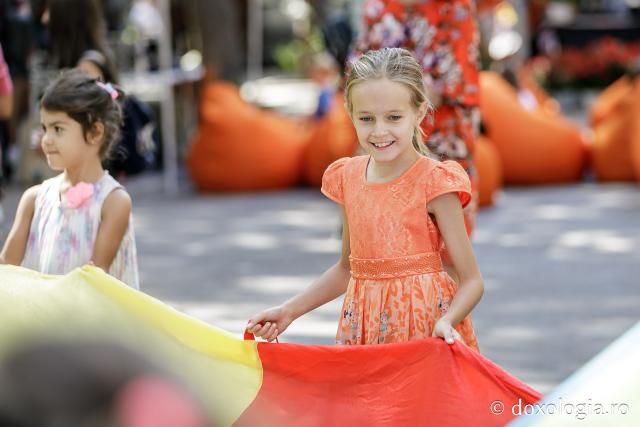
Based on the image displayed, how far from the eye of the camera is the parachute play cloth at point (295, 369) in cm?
314

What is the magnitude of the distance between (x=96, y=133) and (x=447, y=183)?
1420 millimetres

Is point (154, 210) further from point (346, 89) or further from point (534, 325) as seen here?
point (346, 89)

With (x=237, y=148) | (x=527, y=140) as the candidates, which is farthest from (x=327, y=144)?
(x=527, y=140)

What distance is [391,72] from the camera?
348 centimetres

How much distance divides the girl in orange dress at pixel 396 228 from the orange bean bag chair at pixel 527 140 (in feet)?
25.5

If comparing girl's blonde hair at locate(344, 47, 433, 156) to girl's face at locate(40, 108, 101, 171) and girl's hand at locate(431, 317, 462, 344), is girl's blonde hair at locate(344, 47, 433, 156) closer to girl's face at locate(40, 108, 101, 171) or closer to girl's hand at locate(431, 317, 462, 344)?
girl's hand at locate(431, 317, 462, 344)

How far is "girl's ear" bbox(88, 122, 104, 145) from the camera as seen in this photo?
14.1 feet

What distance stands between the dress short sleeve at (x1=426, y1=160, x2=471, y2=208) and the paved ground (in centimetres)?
193

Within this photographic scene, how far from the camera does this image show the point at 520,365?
5652 mm

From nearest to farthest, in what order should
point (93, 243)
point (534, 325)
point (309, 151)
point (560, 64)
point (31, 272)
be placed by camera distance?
point (31, 272) < point (93, 243) < point (534, 325) < point (309, 151) < point (560, 64)

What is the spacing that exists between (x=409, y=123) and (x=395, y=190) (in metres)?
0.20

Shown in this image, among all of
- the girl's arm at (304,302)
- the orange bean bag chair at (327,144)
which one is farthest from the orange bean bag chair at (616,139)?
the girl's arm at (304,302)

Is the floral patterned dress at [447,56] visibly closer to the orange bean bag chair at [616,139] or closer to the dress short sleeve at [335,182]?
the dress short sleeve at [335,182]

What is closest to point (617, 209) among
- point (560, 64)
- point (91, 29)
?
point (91, 29)
